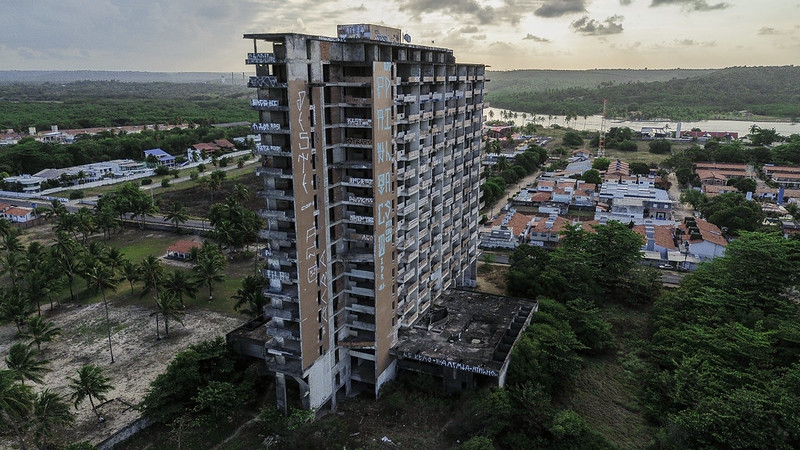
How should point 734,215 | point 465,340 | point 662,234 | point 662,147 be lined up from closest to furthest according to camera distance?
point 465,340, point 662,234, point 734,215, point 662,147

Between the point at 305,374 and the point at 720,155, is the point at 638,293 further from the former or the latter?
the point at 720,155

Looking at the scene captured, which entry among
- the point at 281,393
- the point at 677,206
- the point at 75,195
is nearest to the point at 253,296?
the point at 281,393

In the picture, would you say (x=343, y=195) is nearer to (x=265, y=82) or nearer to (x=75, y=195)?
(x=265, y=82)

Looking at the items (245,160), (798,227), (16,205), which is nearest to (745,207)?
(798,227)

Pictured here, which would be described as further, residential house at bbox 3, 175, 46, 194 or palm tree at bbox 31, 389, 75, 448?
residential house at bbox 3, 175, 46, 194

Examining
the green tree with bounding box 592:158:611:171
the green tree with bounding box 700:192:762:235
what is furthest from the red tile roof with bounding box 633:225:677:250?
the green tree with bounding box 592:158:611:171

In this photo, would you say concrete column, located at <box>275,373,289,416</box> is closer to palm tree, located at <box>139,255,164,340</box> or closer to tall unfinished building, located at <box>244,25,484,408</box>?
tall unfinished building, located at <box>244,25,484,408</box>

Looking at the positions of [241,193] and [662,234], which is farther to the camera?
[241,193]
